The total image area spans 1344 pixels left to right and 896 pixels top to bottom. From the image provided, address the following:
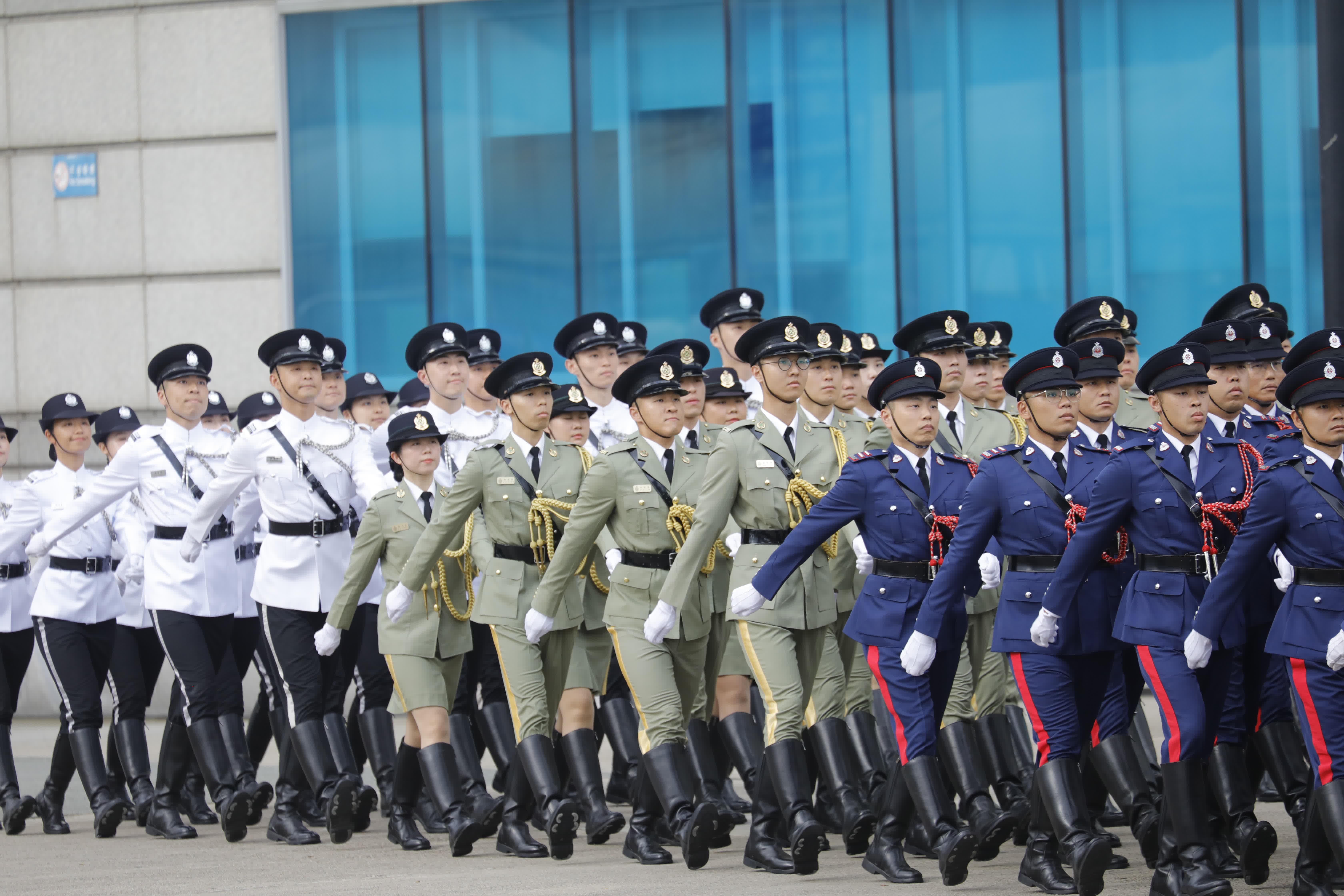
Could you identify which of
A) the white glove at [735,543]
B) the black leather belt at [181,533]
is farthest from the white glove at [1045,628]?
the black leather belt at [181,533]

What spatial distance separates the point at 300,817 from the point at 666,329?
6650 mm

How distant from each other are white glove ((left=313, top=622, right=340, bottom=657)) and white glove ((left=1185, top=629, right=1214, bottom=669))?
388 cm

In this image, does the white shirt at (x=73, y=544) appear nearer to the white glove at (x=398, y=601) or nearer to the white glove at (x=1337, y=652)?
the white glove at (x=398, y=601)

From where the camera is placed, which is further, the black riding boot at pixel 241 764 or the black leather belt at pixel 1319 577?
the black riding boot at pixel 241 764

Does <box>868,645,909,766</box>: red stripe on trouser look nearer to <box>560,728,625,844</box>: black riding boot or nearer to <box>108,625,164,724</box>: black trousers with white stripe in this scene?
<box>560,728,625,844</box>: black riding boot

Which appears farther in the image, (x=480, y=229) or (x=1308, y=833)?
(x=480, y=229)

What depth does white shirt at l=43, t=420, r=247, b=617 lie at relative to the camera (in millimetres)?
8578

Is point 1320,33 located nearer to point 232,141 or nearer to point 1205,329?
point 1205,329

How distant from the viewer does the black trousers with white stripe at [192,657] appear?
847cm

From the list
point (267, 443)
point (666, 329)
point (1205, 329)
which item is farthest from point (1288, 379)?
point (666, 329)

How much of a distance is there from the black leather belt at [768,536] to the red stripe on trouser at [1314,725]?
211 cm

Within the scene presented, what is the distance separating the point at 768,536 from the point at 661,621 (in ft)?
1.82

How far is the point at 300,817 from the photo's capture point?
8.50 m

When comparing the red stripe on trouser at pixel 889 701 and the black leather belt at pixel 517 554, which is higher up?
the black leather belt at pixel 517 554
